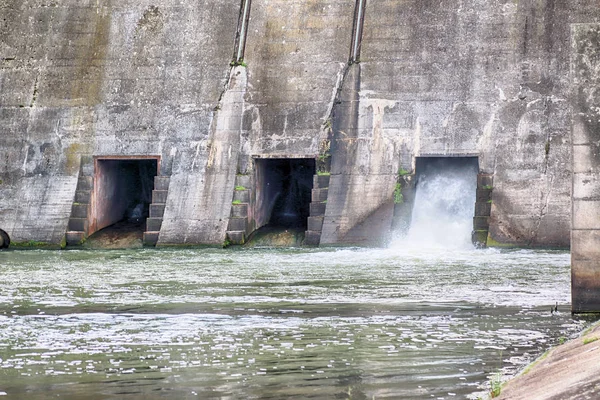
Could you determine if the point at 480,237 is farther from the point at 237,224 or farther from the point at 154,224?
the point at 154,224

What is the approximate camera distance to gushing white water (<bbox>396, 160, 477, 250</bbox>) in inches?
758

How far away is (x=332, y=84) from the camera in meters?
20.6

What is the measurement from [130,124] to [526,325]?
43.0 feet

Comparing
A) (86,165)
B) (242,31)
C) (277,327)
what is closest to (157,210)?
(86,165)

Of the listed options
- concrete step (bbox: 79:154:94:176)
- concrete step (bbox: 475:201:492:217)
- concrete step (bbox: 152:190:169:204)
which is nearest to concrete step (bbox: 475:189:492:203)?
concrete step (bbox: 475:201:492:217)

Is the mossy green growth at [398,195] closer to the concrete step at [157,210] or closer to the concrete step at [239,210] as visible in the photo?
the concrete step at [239,210]

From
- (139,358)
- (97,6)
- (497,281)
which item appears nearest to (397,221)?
(497,281)

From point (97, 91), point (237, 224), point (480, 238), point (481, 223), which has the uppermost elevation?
point (97, 91)

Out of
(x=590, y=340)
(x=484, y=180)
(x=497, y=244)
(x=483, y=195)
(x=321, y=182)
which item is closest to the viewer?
(x=590, y=340)

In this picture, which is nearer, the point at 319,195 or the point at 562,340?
the point at 562,340

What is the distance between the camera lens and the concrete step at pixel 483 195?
1889 centimetres

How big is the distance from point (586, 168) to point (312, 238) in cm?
1021

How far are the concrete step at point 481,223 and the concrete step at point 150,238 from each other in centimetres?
572

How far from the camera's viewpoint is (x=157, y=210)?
20062 mm
